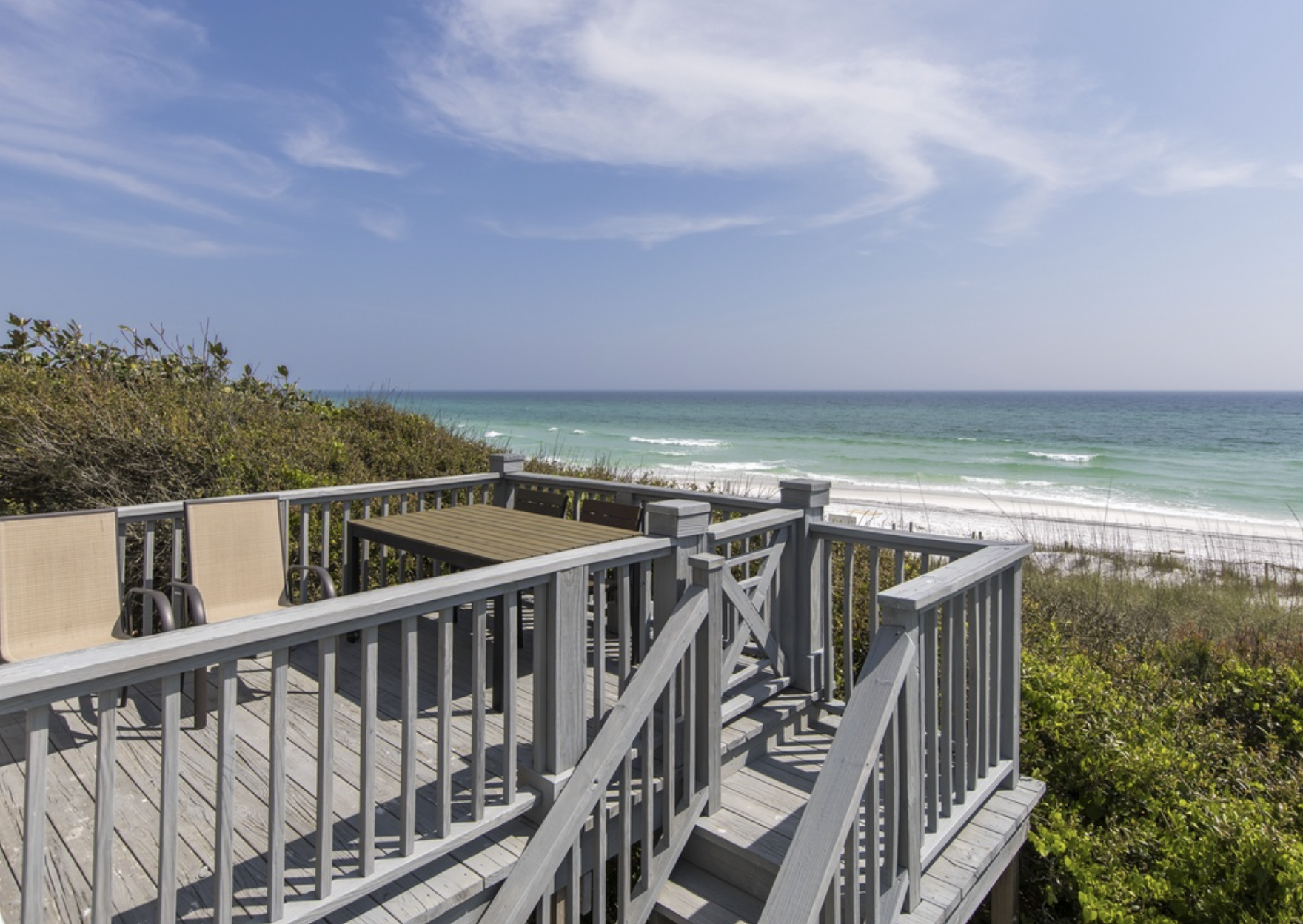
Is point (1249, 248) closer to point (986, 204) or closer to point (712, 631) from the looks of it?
point (986, 204)

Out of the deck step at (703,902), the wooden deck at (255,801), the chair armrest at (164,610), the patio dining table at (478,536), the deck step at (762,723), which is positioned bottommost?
the deck step at (703,902)

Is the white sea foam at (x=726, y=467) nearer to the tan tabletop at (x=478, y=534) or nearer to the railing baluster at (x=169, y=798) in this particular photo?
the tan tabletop at (x=478, y=534)

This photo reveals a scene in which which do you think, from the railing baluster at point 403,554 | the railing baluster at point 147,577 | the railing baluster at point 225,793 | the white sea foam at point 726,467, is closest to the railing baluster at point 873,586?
the railing baluster at point 225,793

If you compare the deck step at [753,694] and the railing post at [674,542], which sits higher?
the railing post at [674,542]

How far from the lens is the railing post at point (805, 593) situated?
134 inches

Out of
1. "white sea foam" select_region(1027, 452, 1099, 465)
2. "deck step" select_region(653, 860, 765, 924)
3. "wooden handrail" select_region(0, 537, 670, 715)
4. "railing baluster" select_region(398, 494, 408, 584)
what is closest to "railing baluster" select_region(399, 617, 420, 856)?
"wooden handrail" select_region(0, 537, 670, 715)

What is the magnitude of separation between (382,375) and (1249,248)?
21.6m

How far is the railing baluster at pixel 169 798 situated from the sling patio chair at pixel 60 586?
1551mm

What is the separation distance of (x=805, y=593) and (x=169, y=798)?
8.90ft

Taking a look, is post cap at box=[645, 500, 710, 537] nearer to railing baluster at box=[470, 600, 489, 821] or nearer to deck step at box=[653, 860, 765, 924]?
railing baluster at box=[470, 600, 489, 821]

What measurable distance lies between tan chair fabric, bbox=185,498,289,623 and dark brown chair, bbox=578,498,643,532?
5.79ft

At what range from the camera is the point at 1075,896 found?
303 centimetres

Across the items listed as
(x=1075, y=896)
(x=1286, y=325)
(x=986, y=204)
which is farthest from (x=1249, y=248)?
(x=1075, y=896)

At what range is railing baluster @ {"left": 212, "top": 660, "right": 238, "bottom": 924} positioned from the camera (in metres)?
1.53
